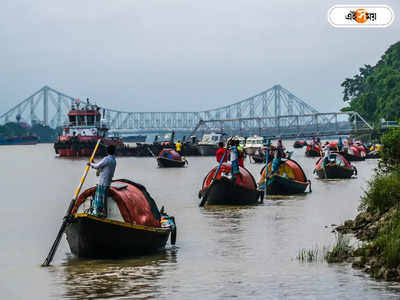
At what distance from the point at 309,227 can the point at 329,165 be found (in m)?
27.6

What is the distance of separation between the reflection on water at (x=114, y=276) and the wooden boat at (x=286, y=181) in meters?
17.0

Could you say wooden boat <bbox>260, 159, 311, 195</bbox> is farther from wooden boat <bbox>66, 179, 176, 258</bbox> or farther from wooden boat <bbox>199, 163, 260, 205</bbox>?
wooden boat <bbox>66, 179, 176, 258</bbox>

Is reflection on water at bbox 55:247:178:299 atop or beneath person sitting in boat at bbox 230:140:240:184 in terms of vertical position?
beneath

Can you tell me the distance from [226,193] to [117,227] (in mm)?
12982

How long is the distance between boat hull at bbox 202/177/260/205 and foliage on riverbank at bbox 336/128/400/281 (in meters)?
7.21

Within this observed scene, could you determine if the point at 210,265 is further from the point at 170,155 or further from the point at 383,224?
the point at 170,155

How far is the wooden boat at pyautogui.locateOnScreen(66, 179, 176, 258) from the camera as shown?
61.4 ft

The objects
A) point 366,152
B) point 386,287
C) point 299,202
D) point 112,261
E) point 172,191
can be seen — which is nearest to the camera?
point 386,287

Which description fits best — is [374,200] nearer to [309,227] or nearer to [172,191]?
[309,227]

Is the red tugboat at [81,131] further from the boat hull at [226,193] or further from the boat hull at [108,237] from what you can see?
the boat hull at [108,237]

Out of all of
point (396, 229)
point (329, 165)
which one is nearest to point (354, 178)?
point (329, 165)

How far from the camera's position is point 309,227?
25453 millimetres

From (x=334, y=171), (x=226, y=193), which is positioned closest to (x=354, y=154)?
(x=334, y=171)

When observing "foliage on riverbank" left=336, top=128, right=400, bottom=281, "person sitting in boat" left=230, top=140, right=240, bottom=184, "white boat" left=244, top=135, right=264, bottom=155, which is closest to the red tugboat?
"white boat" left=244, top=135, right=264, bottom=155
